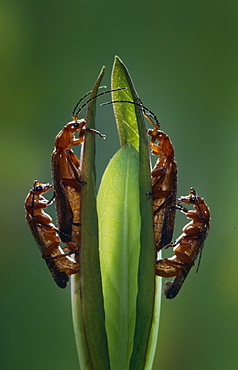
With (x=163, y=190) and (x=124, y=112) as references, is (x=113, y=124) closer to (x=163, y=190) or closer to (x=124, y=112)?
(x=163, y=190)

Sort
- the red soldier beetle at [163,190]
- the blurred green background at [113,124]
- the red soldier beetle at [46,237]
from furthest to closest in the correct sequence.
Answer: the blurred green background at [113,124] → the red soldier beetle at [46,237] → the red soldier beetle at [163,190]

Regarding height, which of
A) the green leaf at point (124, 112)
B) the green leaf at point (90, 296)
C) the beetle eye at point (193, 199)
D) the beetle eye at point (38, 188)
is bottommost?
the green leaf at point (90, 296)

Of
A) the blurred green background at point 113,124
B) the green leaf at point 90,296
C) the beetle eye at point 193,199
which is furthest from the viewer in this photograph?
the blurred green background at point 113,124

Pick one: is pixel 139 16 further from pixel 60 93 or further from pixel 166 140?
pixel 166 140

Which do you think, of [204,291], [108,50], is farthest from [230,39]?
[204,291]

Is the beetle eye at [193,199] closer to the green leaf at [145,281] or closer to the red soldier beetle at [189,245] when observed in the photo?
the red soldier beetle at [189,245]

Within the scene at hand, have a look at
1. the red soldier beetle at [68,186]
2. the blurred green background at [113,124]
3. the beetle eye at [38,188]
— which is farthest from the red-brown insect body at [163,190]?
the blurred green background at [113,124]
